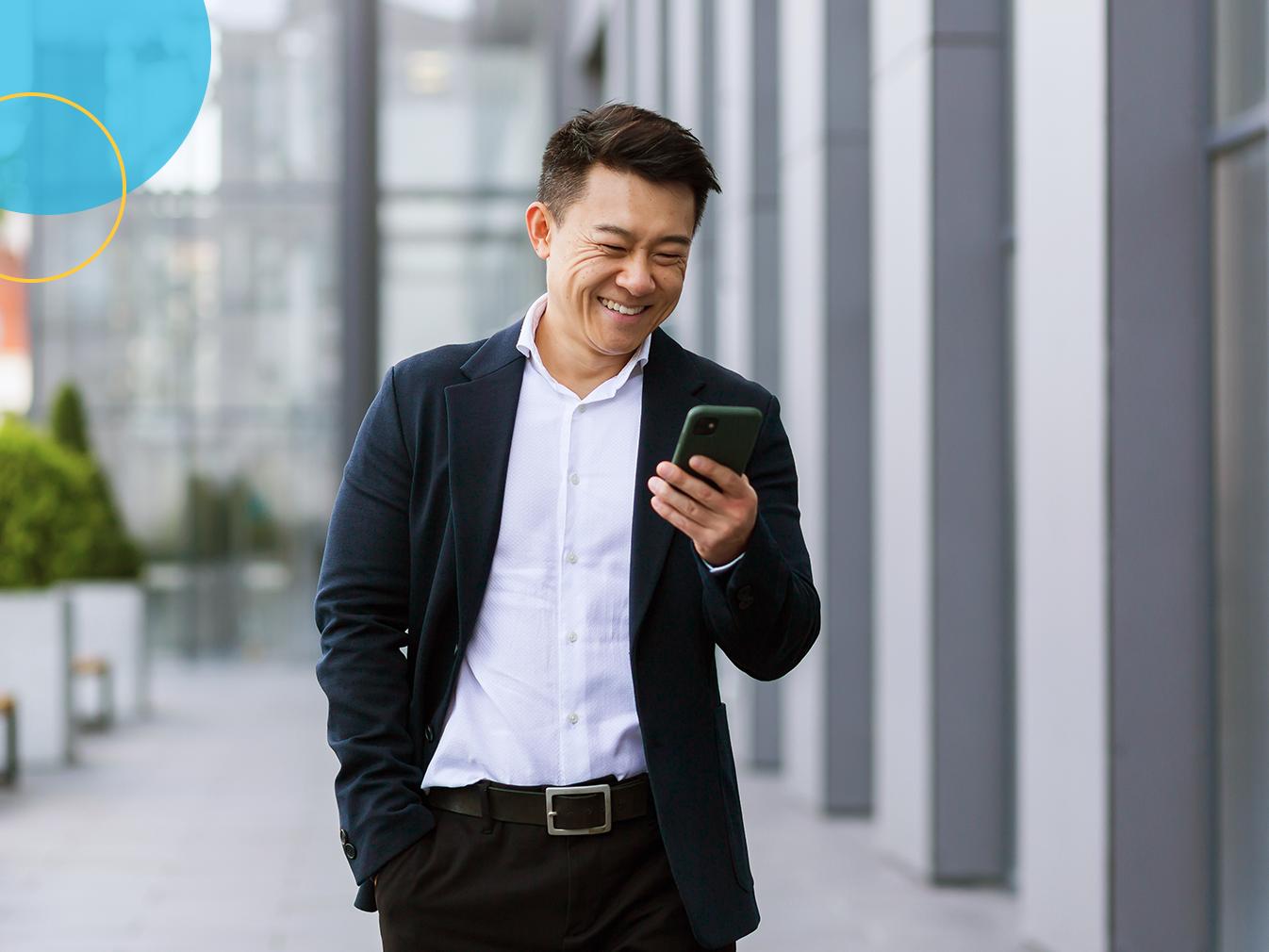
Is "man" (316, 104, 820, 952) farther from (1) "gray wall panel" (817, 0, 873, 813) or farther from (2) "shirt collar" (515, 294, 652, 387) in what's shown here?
(1) "gray wall panel" (817, 0, 873, 813)

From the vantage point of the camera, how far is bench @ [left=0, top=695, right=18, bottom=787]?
1109 centimetres

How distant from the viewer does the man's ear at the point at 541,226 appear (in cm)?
252

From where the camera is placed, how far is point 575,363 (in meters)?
2.56

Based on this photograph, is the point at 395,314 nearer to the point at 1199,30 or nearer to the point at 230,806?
the point at 230,806

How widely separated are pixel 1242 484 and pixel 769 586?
3.66 meters

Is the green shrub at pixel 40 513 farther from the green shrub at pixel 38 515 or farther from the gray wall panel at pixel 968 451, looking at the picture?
the gray wall panel at pixel 968 451

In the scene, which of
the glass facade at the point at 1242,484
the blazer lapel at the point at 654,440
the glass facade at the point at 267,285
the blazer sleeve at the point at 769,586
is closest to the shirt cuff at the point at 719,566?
the blazer sleeve at the point at 769,586

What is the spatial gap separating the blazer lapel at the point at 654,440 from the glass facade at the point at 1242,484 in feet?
10.9

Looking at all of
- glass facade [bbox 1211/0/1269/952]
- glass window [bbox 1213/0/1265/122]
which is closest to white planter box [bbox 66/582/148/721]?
glass facade [bbox 1211/0/1269/952]

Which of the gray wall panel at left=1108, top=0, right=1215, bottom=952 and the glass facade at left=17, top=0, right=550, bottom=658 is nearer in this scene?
the gray wall panel at left=1108, top=0, right=1215, bottom=952

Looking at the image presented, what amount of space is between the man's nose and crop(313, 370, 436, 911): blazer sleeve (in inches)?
17.2

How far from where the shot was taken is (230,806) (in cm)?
1034

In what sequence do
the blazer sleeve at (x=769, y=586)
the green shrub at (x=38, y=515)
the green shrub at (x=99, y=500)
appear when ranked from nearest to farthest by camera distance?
1. the blazer sleeve at (x=769, y=586)
2. the green shrub at (x=38, y=515)
3. the green shrub at (x=99, y=500)

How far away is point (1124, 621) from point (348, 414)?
4387 millimetres
